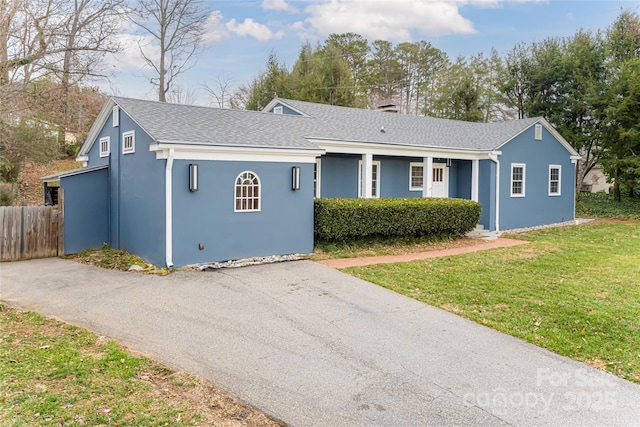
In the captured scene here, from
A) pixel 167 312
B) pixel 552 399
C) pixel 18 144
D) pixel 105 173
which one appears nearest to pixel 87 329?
pixel 167 312

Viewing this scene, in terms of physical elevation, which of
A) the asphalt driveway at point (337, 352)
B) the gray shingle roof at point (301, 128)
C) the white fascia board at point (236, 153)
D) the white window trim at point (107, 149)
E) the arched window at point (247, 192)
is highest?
the gray shingle roof at point (301, 128)

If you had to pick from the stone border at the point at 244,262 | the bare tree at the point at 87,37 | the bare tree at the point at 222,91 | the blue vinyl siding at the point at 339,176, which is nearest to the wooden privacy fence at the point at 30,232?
the stone border at the point at 244,262

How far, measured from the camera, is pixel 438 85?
33250 mm

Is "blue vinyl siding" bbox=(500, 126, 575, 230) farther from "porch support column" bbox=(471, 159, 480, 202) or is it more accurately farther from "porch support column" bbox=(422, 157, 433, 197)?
"porch support column" bbox=(422, 157, 433, 197)

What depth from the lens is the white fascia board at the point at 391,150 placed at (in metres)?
13.2

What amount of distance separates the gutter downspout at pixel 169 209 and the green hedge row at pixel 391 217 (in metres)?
3.87

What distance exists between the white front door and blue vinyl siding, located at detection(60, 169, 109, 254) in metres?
11.2

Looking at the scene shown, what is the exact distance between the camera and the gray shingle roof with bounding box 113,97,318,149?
992 cm

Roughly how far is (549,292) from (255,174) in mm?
6714

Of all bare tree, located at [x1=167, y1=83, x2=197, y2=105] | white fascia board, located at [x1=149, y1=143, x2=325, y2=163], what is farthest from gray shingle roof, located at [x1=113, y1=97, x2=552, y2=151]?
bare tree, located at [x1=167, y1=83, x2=197, y2=105]

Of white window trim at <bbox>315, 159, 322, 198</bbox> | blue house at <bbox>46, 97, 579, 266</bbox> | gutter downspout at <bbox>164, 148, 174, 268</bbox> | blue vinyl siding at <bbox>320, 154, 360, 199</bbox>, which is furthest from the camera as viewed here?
blue vinyl siding at <bbox>320, 154, 360, 199</bbox>

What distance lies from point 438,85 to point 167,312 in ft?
101

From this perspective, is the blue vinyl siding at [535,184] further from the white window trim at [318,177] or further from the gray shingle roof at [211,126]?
the gray shingle roof at [211,126]

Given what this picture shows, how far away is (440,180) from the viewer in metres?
17.1
